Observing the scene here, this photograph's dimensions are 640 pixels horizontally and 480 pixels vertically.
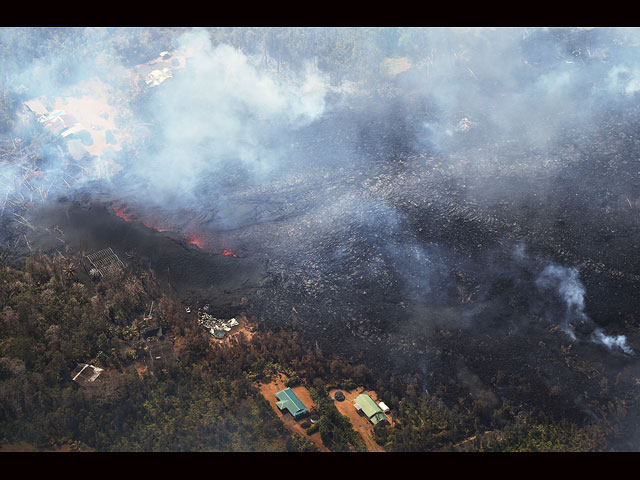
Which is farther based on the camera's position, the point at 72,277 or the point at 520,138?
the point at 520,138

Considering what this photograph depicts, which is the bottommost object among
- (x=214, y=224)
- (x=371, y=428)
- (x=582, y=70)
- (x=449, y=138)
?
(x=371, y=428)

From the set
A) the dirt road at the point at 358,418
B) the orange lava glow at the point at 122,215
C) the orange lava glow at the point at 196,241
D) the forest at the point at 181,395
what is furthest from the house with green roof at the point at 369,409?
the orange lava glow at the point at 122,215

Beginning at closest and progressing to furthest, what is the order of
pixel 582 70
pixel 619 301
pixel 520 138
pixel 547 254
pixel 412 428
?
pixel 412 428
pixel 619 301
pixel 547 254
pixel 520 138
pixel 582 70

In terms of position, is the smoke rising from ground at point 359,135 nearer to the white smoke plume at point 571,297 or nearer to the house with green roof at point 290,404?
the white smoke plume at point 571,297

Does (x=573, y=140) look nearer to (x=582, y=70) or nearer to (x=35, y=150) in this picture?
(x=582, y=70)

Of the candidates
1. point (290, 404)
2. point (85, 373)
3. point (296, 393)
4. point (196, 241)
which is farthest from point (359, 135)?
point (85, 373)

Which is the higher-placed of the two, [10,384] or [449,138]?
[449,138]

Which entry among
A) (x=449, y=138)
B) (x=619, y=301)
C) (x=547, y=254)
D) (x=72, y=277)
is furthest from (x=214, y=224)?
(x=619, y=301)

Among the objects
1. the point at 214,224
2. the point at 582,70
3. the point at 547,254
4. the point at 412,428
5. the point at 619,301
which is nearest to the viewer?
the point at 412,428
